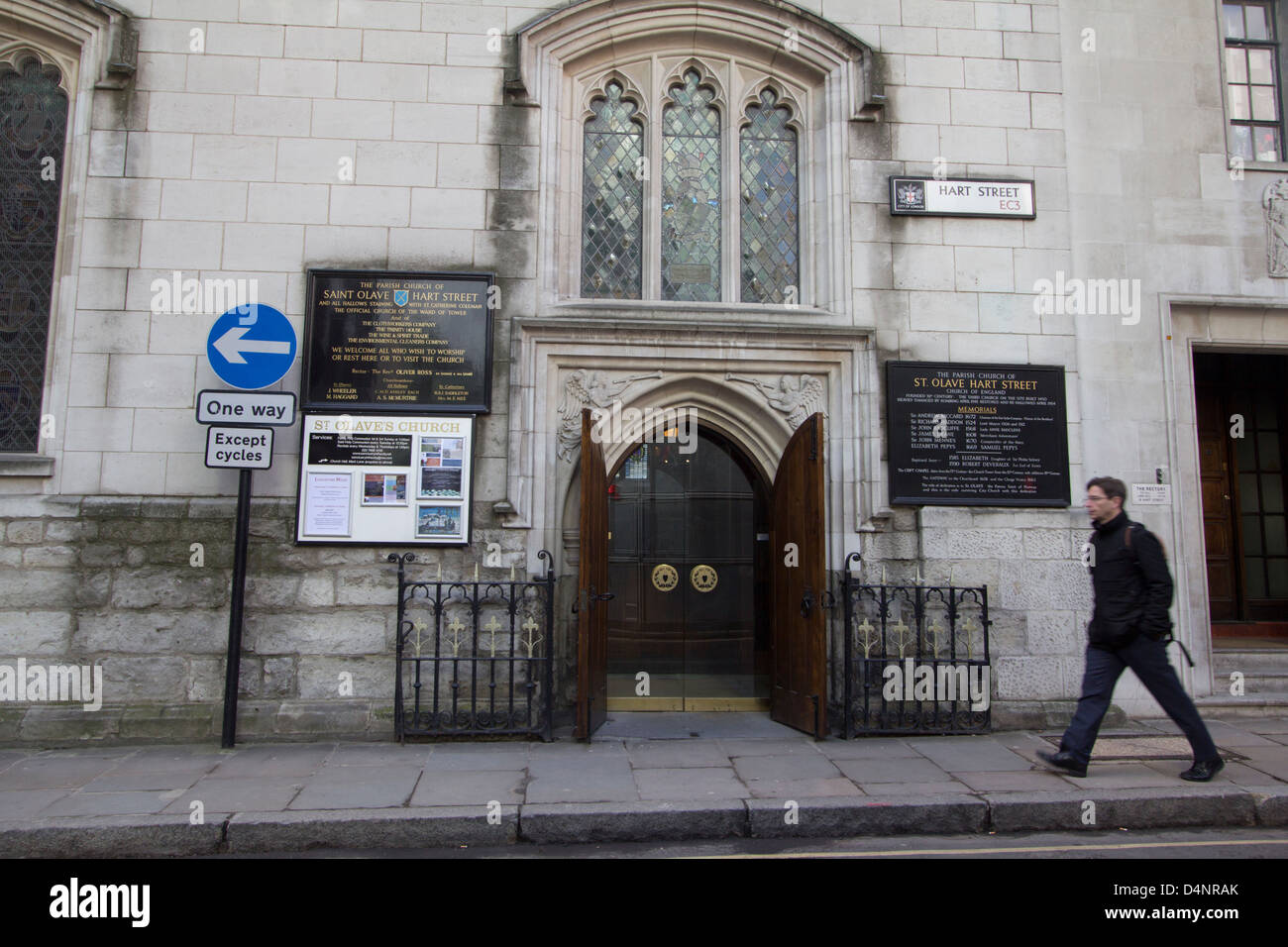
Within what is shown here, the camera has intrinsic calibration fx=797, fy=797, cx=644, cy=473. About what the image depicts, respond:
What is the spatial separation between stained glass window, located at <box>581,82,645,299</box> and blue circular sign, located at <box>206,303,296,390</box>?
8.74ft

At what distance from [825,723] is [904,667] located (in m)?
0.90

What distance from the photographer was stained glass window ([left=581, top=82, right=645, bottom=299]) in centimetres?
752

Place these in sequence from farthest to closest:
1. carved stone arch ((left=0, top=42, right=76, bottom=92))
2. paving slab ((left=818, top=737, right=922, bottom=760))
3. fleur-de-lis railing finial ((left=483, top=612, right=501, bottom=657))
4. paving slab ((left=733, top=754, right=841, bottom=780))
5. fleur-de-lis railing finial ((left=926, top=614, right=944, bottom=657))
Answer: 1. carved stone arch ((left=0, top=42, right=76, bottom=92))
2. fleur-de-lis railing finial ((left=926, top=614, right=944, bottom=657))
3. fleur-de-lis railing finial ((left=483, top=612, right=501, bottom=657))
4. paving slab ((left=818, top=737, right=922, bottom=760))
5. paving slab ((left=733, top=754, right=841, bottom=780))

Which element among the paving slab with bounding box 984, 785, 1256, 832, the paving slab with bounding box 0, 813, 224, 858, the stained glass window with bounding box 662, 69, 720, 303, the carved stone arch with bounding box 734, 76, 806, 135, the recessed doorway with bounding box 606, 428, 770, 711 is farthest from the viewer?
the carved stone arch with bounding box 734, 76, 806, 135

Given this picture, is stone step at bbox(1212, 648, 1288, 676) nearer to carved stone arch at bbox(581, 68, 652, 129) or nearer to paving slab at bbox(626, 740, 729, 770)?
paving slab at bbox(626, 740, 729, 770)

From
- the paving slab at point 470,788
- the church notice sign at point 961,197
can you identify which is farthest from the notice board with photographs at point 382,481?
the church notice sign at point 961,197

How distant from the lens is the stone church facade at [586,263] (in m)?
6.59

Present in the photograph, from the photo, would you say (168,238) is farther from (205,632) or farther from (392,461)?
(205,632)

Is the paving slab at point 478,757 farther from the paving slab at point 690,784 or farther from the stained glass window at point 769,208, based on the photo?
the stained glass window at point 769,208

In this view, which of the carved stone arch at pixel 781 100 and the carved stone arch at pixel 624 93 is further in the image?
the carved stone arch at pixel 781 100

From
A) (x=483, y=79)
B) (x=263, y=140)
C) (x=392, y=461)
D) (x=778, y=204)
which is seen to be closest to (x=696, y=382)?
(x=778, y=204)

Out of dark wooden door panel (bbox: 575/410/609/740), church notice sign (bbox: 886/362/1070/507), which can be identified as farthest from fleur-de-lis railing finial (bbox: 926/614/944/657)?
dark wooden door panel (bbox: 575/410/609/740)

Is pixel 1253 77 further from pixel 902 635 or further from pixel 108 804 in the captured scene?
pixel 108 804

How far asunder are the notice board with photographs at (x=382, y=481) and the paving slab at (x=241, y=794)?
6.56 ft
